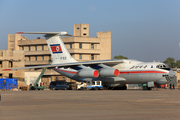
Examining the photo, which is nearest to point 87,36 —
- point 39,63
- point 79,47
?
point 79,47

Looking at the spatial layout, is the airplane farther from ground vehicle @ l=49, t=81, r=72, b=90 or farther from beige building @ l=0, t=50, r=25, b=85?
beige building @ l=0, t=50, r=25, b=85

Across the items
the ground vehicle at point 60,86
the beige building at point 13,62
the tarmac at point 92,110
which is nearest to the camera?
the tarmac at point 92,110

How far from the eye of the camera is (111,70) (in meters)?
35.8

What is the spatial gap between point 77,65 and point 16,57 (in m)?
22.3

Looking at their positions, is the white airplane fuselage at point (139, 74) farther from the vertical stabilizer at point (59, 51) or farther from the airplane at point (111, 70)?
the vertical stabilizer at point (59, 51)

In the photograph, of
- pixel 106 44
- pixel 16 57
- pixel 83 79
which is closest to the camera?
pixel 83 79

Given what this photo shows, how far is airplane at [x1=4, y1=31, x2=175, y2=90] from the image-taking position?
34250 millimetres

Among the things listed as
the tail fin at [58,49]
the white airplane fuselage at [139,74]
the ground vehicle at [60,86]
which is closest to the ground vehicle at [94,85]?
the white airplane fuselage at [139,74]

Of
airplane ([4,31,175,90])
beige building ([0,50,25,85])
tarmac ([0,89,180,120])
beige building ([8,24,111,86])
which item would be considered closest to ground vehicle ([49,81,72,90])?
airplane ([4,31,175,90])

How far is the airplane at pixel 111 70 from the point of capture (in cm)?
3425

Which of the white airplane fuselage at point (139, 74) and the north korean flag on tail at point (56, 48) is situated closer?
the white airplane fuselage at point (139, 74)

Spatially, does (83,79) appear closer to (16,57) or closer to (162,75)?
(162,75)

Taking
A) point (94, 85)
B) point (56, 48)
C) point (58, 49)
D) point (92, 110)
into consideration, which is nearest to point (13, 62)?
point (56, 48)

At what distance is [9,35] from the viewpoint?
282ft
